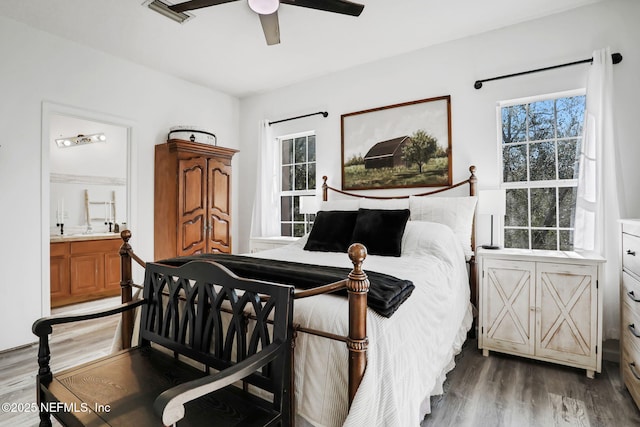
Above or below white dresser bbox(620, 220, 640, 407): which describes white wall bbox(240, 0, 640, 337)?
above

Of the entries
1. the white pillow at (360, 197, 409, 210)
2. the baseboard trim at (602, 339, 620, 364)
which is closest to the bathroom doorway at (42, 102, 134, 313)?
the white pillow at (360, 197, 409, 210)

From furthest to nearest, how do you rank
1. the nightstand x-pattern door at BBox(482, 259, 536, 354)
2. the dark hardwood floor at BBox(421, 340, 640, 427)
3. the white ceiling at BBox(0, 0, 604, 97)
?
the white ceiling at BBox(0, 0, 604, 97) → the nightstand x-pattern door at BBox(482, 259, 536, 354) → the dark hardwood floor at BBox(421, 340, 640, 427)

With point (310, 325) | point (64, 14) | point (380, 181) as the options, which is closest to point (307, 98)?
point (380, 181)

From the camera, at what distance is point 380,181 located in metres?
→ 3.59

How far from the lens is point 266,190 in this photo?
4.47m

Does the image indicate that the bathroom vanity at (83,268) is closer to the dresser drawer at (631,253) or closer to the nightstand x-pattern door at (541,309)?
the nightstand x-pattern door at (541,309)

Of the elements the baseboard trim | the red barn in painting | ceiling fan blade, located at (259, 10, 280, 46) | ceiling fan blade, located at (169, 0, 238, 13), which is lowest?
the baseboard trim

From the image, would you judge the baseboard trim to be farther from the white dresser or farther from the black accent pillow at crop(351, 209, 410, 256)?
the black accent pillow at crop(351, 209, 410, 256)

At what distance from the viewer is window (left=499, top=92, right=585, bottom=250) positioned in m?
2.77

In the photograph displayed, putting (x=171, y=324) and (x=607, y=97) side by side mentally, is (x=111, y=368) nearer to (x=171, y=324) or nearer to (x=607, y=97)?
(x=171, y=324)

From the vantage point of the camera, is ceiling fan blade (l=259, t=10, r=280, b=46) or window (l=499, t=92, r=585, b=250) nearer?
ceiling fan blade (l=259, t=10, r=280, b=46)

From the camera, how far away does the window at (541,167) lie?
2.77 meters

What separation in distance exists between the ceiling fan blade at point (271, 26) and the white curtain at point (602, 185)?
2450 mm

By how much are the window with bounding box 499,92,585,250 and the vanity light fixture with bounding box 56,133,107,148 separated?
5.66 meters
